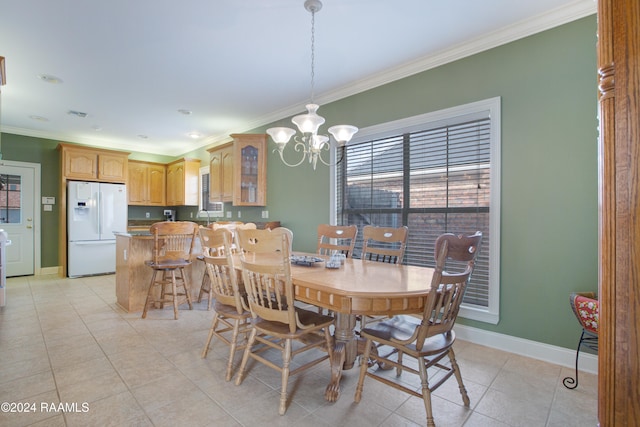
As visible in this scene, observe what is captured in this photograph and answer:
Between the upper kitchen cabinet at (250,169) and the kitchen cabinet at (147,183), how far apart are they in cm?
311

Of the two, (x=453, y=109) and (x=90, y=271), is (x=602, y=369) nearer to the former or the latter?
(x=453, y=109)

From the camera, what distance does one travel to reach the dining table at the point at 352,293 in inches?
60.7

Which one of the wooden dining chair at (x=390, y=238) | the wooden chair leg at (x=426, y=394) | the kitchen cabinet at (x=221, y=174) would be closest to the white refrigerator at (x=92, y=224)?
the kitchen cabinet at (x=221, y=174)

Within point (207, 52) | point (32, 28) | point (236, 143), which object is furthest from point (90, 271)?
point (207, 52)

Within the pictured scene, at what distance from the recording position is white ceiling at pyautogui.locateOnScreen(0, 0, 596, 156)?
7.56 feet

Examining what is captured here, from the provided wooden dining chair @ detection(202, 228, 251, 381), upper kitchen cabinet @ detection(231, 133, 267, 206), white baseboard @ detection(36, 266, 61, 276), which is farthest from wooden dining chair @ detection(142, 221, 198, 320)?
white baseboard @ detection(36, 266, 61, 276)

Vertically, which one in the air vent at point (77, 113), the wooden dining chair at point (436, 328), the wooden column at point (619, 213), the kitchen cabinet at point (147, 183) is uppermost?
the air vent at point (77, 113)

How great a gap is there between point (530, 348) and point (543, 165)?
146 cm

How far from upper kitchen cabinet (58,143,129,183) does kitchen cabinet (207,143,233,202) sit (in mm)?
2045

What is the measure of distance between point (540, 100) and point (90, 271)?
22.9 ft

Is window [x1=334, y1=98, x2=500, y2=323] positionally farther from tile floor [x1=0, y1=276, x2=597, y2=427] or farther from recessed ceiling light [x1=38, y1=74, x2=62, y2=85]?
recessed ceiling light [x1=38, y1=74, x2=62, y2=85]

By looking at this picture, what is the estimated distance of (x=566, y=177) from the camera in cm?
230

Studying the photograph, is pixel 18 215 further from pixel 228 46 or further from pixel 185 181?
pixel 228 46

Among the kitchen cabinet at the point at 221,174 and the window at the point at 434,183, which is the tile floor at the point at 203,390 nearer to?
the window at the point at 434,183
